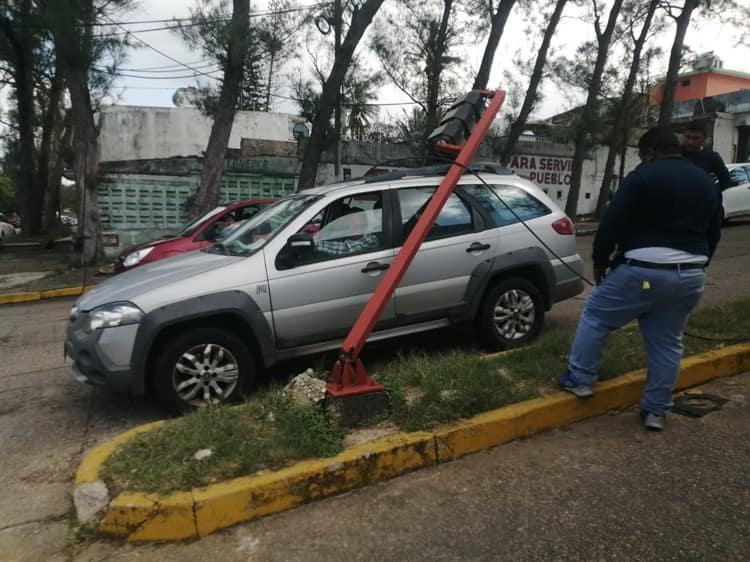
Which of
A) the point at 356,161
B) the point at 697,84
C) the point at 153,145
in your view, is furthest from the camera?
the point at 697,84

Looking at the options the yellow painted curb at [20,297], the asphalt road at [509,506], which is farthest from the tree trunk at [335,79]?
the asphalt road at [509,506]

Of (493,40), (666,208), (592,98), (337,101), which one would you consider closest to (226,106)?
(337,101)

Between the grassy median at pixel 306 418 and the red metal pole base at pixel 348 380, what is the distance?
162mm

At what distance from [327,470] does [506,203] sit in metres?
3.31

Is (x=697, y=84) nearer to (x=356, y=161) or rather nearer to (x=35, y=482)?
(x=356, y=161)

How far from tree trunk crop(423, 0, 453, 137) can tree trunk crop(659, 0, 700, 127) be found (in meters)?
7.38

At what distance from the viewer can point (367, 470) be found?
308cm

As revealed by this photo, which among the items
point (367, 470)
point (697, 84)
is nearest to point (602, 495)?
point (367, 470)

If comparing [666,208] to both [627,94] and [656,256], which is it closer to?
[656,256]

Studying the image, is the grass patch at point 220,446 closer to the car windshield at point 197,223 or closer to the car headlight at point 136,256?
the car headlight at point 136,256

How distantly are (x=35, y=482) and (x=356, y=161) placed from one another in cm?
1644

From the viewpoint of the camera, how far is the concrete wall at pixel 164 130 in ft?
73.0

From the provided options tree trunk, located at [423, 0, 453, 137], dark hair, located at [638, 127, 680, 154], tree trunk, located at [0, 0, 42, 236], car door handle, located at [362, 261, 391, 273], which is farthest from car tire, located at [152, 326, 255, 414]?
tree trunk, located at [423, 0, 453, 137]

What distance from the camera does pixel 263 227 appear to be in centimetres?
488
